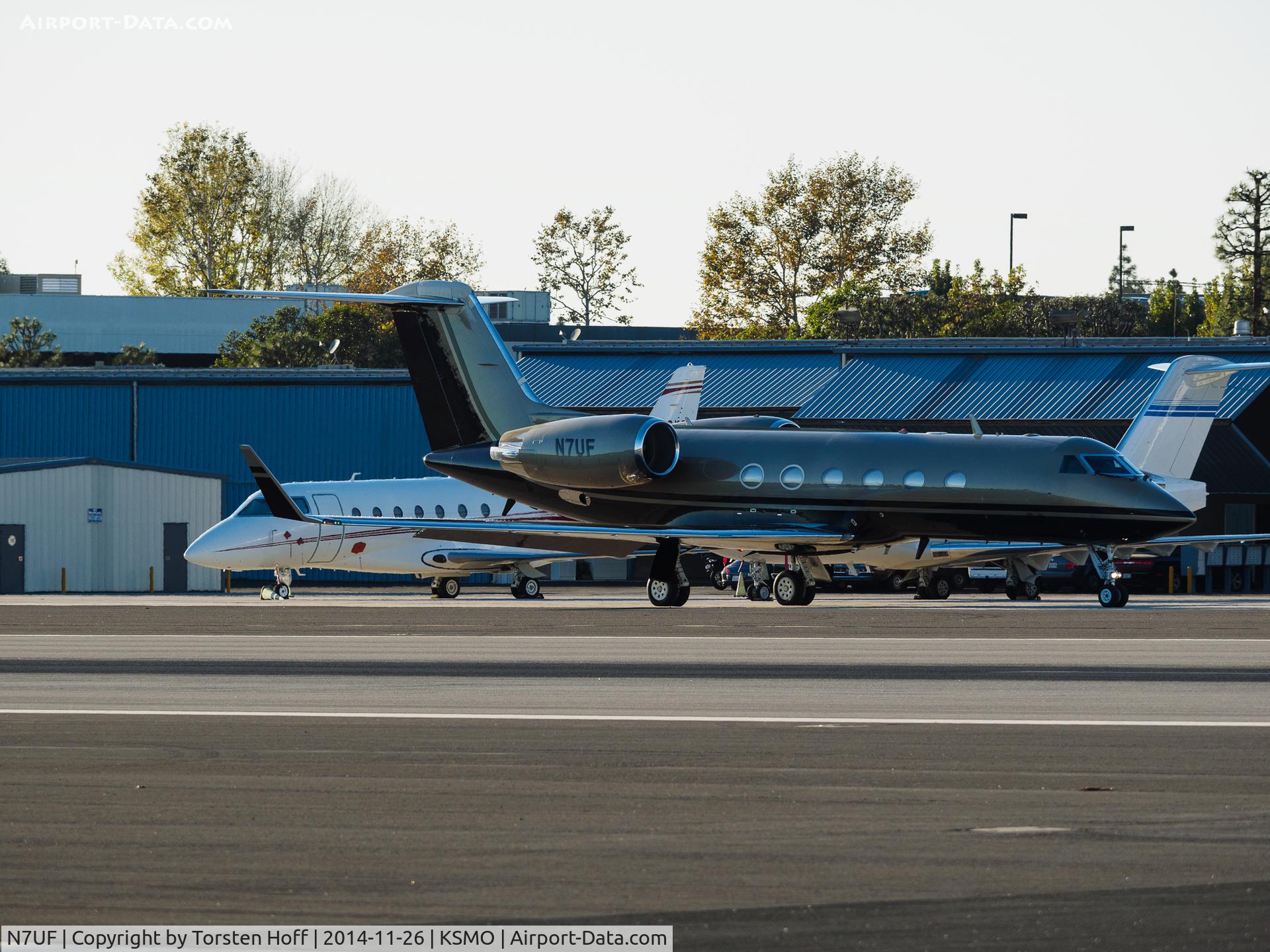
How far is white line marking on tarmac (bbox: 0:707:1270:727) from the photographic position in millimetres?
13367

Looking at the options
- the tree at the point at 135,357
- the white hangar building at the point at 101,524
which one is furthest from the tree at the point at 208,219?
the white hangar building at the point at 101,524

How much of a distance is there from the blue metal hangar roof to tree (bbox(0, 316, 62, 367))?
40.7 metres

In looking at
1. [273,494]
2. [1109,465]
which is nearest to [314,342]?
[273,494]

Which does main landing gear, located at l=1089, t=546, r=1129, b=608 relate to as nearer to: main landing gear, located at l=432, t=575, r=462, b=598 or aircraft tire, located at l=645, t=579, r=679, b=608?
aircraft tire, located at l=645, t=579, r=679, b=608

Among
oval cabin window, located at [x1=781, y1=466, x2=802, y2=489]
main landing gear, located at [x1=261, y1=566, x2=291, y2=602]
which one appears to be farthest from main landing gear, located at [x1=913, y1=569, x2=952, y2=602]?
main landing gear, located at [x1=261, y1=566, x2=291, y2=602]

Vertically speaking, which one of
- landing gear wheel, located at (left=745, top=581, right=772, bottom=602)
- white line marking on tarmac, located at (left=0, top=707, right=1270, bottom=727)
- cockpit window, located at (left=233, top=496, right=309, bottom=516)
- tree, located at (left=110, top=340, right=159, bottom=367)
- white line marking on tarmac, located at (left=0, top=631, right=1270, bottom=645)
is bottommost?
landing gear wheel, located at (left=745, top=581, right=772, bottom=602)

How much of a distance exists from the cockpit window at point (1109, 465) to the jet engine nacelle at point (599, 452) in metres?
8.04

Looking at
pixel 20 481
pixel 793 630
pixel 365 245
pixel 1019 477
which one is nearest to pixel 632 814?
pixel 793 630

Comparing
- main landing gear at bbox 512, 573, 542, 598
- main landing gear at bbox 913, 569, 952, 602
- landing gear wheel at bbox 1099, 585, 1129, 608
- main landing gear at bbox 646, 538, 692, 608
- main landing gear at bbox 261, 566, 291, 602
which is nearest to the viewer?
landing gear wheel at bbox 1099, 585, 1129, 608

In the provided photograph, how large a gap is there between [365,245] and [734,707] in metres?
103

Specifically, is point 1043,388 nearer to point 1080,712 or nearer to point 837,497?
point 837,497

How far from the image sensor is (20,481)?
50.1m

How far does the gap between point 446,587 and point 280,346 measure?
44294 millimetres

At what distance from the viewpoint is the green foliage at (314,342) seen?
8606 centimetres
